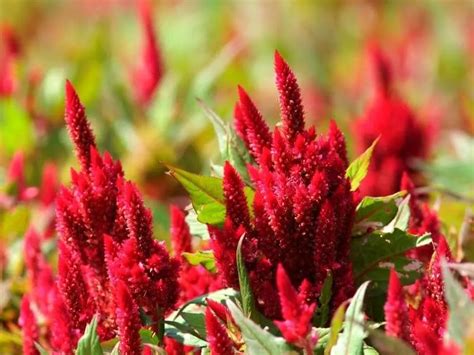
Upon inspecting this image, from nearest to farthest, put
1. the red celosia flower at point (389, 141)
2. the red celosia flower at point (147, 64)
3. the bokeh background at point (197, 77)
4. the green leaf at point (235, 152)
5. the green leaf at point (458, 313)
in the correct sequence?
1. the green leaf at point (458, 313)
2. the green leaf at point (235, 152)
3. the red celosia flower at point (389, 141)
4. the bokeh background at point (197, 77)
5. the red celosia flower at point (147, 64)

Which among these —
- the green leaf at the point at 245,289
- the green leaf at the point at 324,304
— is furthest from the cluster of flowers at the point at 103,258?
the green leaf at the point at 324,304

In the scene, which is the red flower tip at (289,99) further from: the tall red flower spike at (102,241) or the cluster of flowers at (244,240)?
the tall red flower spike at (102,241)

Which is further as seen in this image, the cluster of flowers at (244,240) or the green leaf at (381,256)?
the green leaf at (381,256)

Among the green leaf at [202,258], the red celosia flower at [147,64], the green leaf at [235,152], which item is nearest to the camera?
Result: the green leaf at [202,258]

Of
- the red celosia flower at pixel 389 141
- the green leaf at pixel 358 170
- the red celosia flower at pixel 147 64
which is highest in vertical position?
the red celosia flower at pixel 147 64

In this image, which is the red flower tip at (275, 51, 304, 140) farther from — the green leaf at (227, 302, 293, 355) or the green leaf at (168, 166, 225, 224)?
the green leaf at (227, 302, 293, 355)
